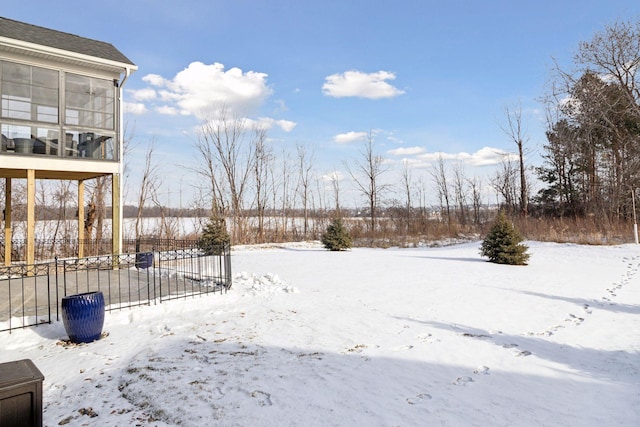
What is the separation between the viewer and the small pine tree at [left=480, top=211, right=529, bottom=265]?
13219 mm

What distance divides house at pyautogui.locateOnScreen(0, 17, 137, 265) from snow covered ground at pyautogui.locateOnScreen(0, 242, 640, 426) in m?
6.18

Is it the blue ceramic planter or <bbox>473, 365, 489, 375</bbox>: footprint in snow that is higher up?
the blue ceramic planter

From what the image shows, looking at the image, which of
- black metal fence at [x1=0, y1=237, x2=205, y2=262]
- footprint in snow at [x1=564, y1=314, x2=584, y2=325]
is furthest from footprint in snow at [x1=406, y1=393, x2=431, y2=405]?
black metal fence at [x1=0, y1=237, x2=205, y2=262]

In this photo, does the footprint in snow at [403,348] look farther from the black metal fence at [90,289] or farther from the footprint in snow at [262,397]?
the black metal fence at [90,289]

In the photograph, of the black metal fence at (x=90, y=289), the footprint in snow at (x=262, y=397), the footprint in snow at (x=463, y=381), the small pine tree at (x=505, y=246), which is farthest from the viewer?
the small pine tree at (x=505, y=246)

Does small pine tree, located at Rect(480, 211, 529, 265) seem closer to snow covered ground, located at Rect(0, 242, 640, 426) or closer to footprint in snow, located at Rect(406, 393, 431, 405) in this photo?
snow covered ground, located at Rect(0, 242, 640, 426)

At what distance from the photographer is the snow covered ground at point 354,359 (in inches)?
136

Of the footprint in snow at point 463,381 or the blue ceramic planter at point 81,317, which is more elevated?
the blue ceramic planter at point 81,317

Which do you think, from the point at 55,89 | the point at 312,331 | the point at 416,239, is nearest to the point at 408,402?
the point at 312,331

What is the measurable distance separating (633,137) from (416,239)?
13.9 metres

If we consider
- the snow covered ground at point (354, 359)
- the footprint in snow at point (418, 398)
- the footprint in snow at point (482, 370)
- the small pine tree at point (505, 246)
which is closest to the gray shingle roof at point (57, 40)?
the snow covered ground at point (354, 359)

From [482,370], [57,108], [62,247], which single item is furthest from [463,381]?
[62,247]

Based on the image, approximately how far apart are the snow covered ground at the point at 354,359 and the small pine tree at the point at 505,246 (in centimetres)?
392

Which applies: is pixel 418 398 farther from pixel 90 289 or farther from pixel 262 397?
pixel 90 289
